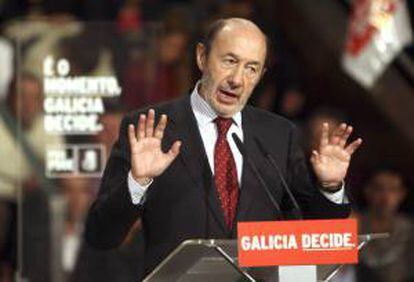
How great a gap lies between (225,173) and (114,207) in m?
0.39

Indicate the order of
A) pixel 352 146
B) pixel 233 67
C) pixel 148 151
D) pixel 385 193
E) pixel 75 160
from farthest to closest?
pixel 385 193 < pixel 75 160 < pixel 233 67 < pixel 352 146 < pixel 148 151

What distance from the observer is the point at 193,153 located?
4.43 metres

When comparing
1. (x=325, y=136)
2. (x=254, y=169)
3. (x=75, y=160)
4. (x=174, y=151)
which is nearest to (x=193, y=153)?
(x=254, y=169)

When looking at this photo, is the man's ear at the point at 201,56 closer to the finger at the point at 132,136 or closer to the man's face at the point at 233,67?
the man's face at the point at 233,67

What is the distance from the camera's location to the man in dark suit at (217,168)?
429 centimetres

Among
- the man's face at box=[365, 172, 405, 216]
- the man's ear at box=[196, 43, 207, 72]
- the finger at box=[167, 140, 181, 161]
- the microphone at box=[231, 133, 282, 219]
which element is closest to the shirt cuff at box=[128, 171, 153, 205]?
the finger at box=[167, 140, 181, 161]

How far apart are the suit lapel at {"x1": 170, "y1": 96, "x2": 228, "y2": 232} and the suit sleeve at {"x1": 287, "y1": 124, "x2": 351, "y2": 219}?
0.26 metres

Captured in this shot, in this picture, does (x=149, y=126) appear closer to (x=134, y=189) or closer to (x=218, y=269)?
(x=134, y=189)

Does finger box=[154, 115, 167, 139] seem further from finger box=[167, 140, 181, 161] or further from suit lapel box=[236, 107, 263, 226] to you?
suit lapel box=[236, 107, 263, 226]

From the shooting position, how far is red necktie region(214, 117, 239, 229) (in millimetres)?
4363

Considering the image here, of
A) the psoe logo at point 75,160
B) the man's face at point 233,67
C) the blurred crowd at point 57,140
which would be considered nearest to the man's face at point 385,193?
the blurred crowd at point 57,140

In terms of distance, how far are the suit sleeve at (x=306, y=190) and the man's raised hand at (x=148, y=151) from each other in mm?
454

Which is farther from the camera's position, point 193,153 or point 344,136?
point 193,153

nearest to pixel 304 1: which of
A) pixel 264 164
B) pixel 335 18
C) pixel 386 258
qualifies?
pixel 335 18
